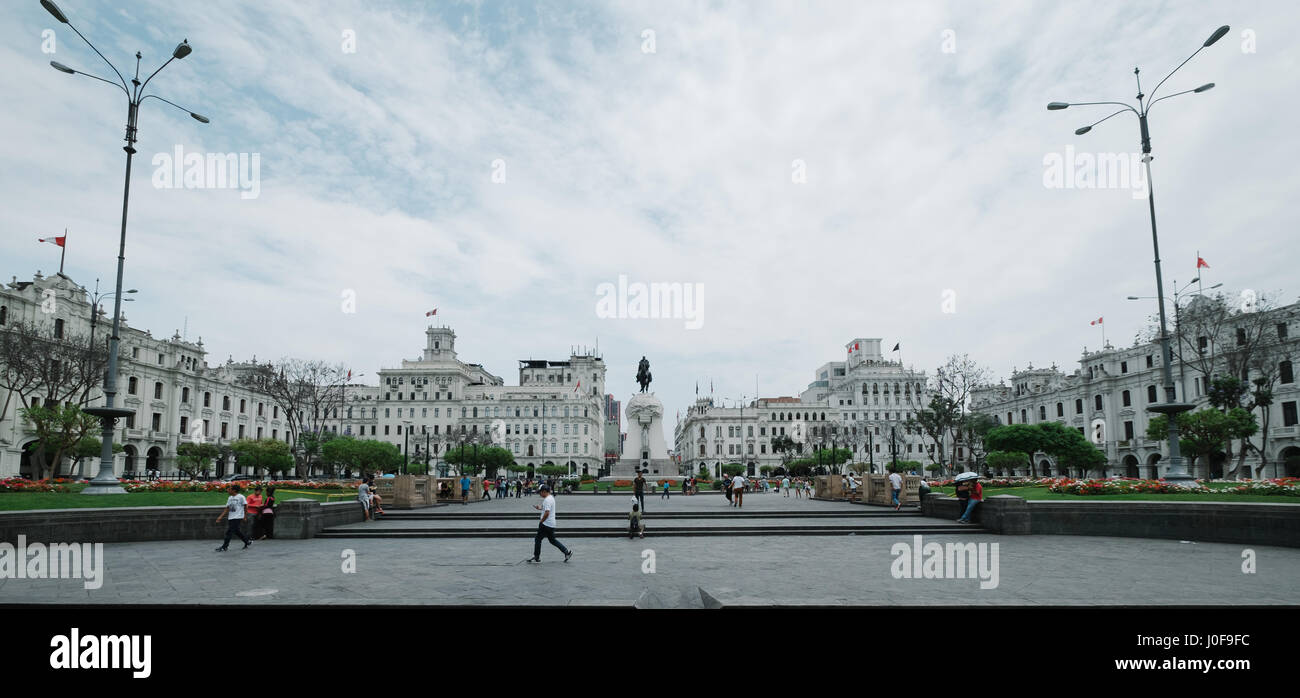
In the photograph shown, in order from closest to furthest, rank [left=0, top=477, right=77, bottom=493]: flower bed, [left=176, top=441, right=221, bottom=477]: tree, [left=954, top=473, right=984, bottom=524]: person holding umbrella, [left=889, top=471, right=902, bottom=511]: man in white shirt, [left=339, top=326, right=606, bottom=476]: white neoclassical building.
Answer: [left=954, top=473, right=984, bottom=524]: person holding umbrella < [left=0, top=477, right=77, bottom=493]: flower bed < [left=889, top=471, right=902, bottom=511]: man in white shirt < [left=176, top=441, right=221, bottom=477]: tree < [left=339, top=326, right=606, bottom=476]: white neoclassical building

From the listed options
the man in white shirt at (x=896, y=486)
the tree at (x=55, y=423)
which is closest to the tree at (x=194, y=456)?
the tree at (x=55, y=423)

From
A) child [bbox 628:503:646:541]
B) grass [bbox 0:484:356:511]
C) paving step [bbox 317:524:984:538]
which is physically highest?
grass [bbox 0:484:356:511]

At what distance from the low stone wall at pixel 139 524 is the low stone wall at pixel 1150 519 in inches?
697

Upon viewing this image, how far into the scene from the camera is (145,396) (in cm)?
6581

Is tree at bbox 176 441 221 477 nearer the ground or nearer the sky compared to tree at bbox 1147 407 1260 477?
nearer the ground

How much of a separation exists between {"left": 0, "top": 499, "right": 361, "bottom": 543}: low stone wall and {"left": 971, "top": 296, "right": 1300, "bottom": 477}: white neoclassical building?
5536 centimetres

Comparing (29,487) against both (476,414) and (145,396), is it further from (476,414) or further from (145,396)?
(476,414)

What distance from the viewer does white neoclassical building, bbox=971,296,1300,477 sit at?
51.9m

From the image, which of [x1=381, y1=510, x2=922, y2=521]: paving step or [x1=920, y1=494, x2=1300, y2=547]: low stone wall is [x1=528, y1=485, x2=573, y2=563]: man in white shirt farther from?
[x1=920, y1=494, x2=1300, y2=547]: low stone wall

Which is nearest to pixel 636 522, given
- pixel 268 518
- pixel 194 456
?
pixel 268 518

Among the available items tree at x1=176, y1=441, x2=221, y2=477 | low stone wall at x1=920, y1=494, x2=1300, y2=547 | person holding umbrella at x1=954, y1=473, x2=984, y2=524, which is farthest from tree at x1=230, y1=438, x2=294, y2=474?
low stone wall at x1=920, y1=494, x2=1300, y2=547

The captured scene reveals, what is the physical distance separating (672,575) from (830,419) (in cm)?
10778

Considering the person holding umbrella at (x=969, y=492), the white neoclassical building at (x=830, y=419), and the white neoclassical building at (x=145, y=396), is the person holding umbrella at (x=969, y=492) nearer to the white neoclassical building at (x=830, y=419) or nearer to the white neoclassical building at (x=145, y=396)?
the white neoclassical building at (x=145, y=396)

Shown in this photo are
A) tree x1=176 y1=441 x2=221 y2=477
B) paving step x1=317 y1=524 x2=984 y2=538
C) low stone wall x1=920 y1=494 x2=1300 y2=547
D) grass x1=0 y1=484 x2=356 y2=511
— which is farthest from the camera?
tree x1=176 y1=441 x2=221 y2=477
